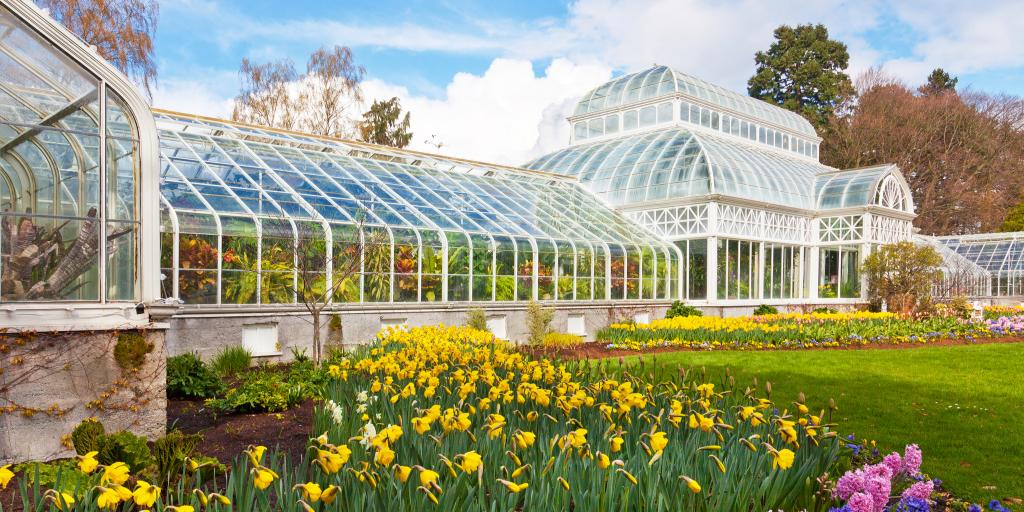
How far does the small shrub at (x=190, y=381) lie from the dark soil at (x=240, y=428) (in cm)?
23

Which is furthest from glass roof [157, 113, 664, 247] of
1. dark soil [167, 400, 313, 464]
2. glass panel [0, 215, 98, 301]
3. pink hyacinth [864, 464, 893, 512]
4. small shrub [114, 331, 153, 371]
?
pink hyacinth [864, 464, 893, 512]

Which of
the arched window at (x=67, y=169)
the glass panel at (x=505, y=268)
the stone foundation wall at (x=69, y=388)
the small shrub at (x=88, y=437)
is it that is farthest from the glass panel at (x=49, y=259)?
the glass panel at (x=505, y=268)

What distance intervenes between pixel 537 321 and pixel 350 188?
4.98 metres

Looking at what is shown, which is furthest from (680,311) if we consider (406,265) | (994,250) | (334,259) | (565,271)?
(994,250)

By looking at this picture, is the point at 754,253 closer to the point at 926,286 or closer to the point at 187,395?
the point at 926,286

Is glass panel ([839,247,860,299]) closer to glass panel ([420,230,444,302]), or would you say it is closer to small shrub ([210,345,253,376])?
glass panel ([420,230,444,302])

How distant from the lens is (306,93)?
30.3 meters

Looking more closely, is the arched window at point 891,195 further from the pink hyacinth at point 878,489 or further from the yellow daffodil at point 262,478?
the yellow daffodil at point 262,478

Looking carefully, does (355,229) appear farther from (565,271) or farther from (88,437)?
(88,437)

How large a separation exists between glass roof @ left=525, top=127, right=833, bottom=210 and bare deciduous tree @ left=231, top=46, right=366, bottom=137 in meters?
9.16

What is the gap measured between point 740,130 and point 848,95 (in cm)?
2348

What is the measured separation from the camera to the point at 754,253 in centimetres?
2261

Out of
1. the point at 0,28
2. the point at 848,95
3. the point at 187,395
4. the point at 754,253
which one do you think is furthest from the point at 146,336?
the point at 848,95

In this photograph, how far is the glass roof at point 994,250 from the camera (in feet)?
111
